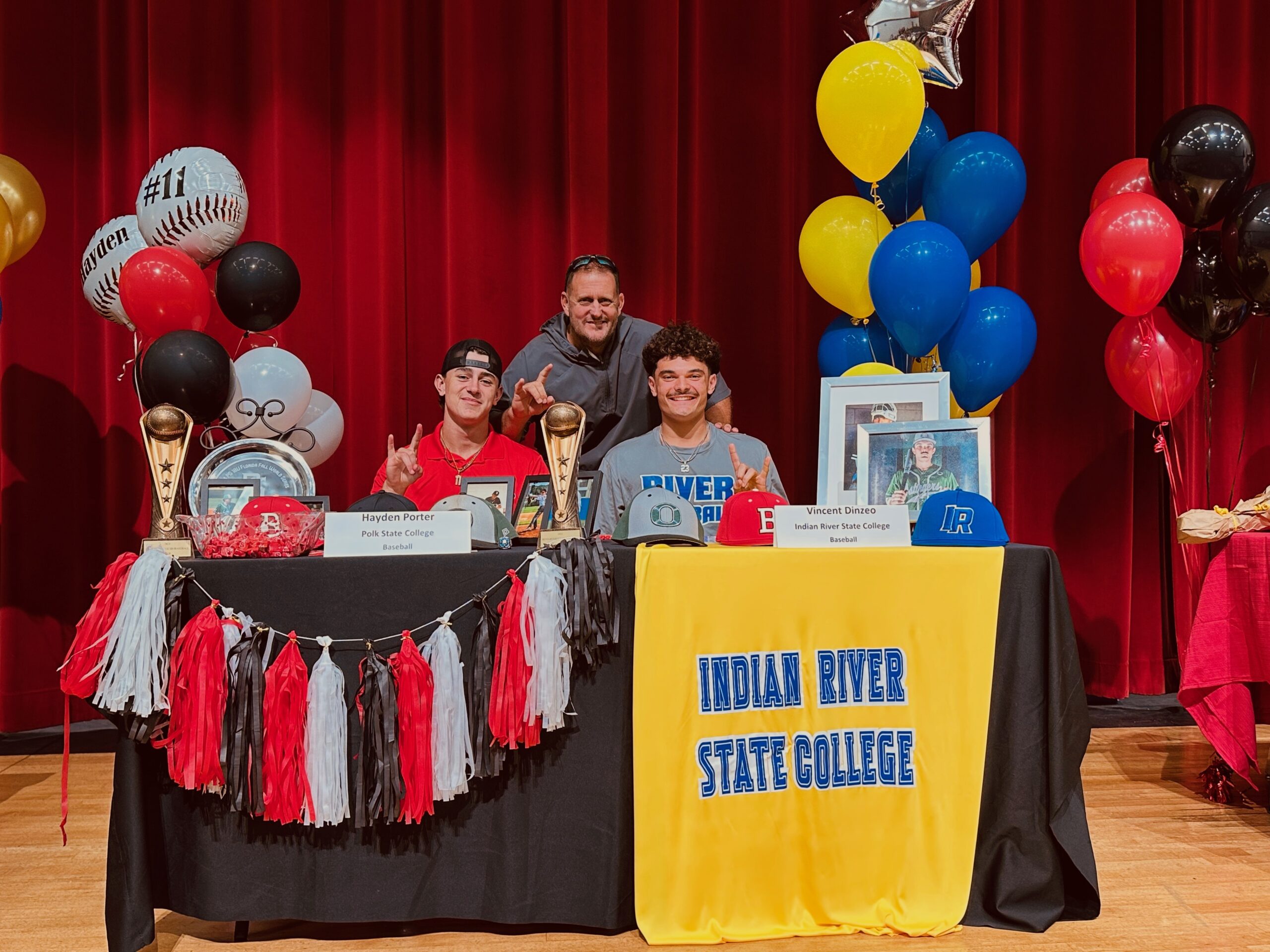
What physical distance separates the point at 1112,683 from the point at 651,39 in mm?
3187

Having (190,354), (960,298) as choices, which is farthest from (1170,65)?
(190,354)

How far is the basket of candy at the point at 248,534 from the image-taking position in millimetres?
1935

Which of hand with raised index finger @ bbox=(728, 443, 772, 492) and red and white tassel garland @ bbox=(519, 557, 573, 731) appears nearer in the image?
red and white tassel garland @ bbox=(519, 557, 573, 731)

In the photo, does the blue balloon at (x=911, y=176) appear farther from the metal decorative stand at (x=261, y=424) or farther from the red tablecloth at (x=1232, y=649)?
the metal decorative stand at (x=261, y=424)

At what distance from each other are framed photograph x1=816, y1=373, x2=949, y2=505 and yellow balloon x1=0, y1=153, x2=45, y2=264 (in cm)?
257

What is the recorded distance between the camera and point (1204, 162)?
309 centimetres

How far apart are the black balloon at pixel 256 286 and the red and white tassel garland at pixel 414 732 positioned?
173 cm

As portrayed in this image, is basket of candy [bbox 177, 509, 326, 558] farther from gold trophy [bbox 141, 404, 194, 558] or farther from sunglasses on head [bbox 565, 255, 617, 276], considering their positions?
sunglasses on head [bbox 565, 255, 617, 276]

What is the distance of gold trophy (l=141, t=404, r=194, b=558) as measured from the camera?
76.0 inches

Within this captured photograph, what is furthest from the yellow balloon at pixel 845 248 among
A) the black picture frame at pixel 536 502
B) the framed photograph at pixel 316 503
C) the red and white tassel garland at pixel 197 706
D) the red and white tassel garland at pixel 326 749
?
the red and white tassel garland at pixel 197 706

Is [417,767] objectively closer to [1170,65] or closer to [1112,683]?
[1112,683]

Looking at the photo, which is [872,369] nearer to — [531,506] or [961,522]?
[961,522]

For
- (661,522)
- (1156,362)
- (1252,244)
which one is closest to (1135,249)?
(1252,244)

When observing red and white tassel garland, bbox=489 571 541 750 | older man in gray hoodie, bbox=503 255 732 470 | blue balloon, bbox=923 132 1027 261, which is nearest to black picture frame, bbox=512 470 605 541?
red and white tassel garland, bbox=489 571 541 750
